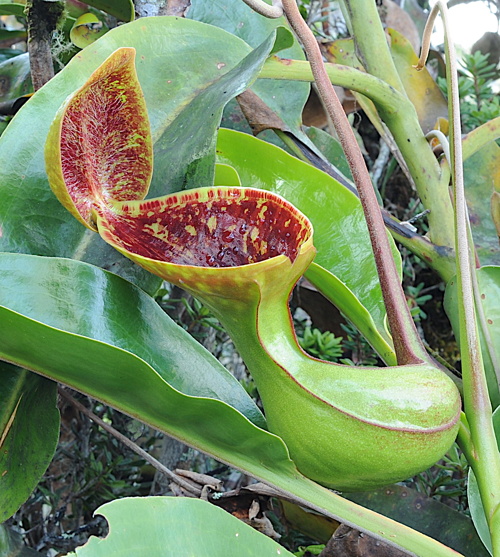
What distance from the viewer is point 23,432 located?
1.65 feet

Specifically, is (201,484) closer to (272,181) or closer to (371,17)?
(272,181)

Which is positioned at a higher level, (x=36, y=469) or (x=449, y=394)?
(x=449, y=394)

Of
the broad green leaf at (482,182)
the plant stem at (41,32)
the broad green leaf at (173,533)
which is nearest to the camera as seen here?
the broad green leaf at (173,533)

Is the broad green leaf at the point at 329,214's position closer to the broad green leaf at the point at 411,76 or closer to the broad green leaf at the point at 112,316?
the broad green leaf at the point at 112,316

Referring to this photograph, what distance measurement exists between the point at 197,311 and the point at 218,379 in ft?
1.04

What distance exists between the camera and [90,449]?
0.81 m

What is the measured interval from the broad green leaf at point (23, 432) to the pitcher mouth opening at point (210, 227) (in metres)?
0.15

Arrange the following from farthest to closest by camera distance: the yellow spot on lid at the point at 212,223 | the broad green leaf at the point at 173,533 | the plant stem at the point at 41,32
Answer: the plant stem at the point at 41,32
the yellow spot on lid at the point at 212,223
the broad green leaf at the point at 173,533

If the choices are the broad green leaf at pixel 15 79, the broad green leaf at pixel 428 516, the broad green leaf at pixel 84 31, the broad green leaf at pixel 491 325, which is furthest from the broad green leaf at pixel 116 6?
the broad green leaf at pixel 428 516

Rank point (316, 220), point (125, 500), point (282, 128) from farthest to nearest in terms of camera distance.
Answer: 1. point (282, 128)
2. point (316, 220)
3. point (125, 500)

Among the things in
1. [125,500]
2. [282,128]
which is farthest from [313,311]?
[125,500]

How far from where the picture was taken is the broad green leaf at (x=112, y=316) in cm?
41

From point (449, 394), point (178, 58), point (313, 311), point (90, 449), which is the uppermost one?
point (178, 58)

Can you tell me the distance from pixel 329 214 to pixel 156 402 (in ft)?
0.91
